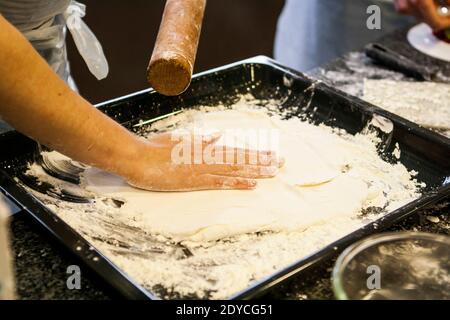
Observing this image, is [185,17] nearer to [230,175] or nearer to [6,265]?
[230,175]

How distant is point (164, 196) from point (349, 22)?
1.67 metres

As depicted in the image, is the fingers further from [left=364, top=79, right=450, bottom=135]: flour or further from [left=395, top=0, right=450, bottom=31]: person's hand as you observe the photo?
[left=364, top=79, right=450, bottom=135]: flour

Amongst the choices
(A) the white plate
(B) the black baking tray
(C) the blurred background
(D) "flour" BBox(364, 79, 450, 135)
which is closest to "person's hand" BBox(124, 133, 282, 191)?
(B) the black baking tray

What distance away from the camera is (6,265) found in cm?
58

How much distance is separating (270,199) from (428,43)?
87 centimetres

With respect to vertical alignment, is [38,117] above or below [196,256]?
above

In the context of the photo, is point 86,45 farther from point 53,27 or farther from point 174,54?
point 174,54

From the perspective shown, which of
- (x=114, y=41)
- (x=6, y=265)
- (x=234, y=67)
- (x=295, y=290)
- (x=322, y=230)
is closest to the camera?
(x=6, y=265)

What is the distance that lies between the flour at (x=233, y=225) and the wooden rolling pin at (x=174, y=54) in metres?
0.19

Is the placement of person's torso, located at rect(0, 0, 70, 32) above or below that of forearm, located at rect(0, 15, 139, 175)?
above

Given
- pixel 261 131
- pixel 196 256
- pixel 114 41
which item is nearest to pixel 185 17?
pixel 261 131

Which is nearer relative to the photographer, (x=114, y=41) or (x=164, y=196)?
(x=164, y=196)

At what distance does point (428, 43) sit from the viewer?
165cm

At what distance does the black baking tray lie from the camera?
814 mm
